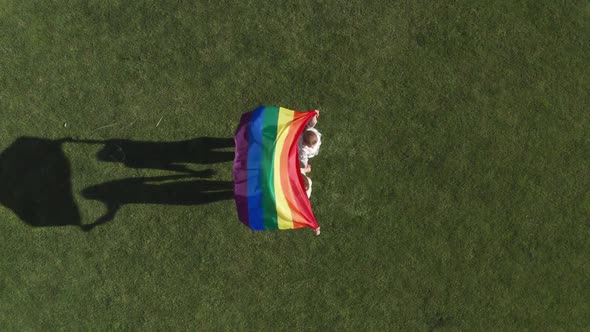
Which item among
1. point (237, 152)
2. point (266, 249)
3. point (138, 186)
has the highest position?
point (237, 152)

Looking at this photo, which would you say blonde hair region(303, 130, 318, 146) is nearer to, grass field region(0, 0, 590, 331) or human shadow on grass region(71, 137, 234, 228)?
grass field region(0, 0, 590, 331)

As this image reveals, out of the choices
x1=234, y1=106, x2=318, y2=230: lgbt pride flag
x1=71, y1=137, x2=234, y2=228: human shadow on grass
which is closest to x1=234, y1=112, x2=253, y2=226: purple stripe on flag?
x1=234, y1=106, x2=318, y2=230: lgbt pride flag

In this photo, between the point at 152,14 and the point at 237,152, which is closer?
the point at 237,152

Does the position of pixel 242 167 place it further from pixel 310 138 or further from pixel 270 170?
pixel 310 138

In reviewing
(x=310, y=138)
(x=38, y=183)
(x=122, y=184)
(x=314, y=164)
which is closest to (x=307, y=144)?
(x=310, y=138)

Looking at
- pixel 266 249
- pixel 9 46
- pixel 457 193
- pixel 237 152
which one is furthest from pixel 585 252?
pixel 9 46

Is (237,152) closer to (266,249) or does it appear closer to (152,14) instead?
(266,249)
